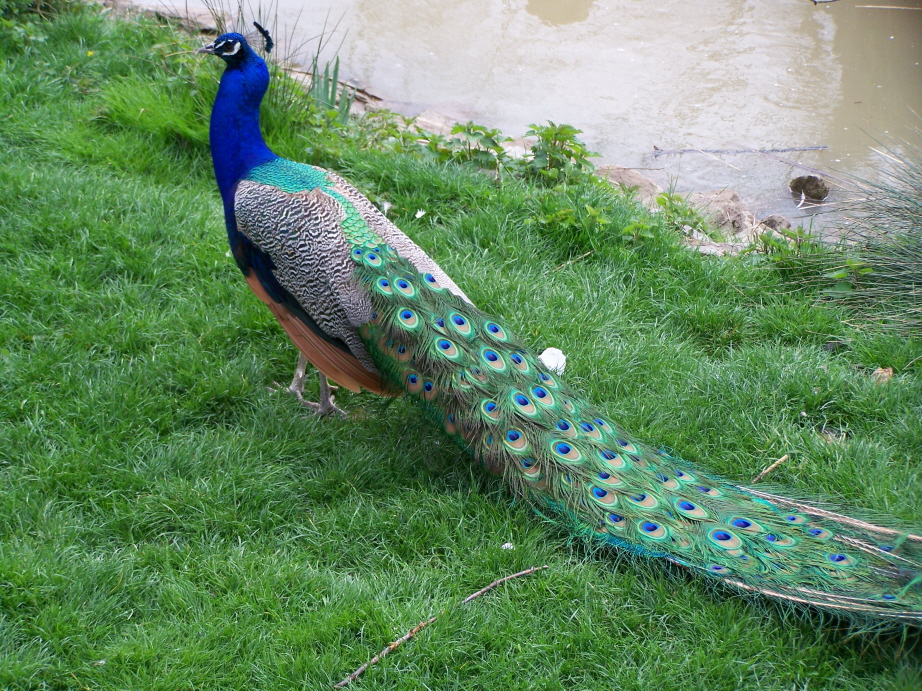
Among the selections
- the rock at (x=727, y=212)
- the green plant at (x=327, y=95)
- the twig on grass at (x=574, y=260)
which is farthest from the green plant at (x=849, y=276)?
the green plant at (x=327, y=95)

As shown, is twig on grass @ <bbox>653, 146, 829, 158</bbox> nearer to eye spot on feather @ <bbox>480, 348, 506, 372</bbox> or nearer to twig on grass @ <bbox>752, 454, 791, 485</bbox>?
twig on grass @ <bbox>752, 454, 791, 485</bbox>

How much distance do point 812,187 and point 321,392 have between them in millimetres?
3982

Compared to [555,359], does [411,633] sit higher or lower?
lower

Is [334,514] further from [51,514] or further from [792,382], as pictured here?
[792,382]

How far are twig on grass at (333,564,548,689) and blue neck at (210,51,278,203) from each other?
1795 millimetres

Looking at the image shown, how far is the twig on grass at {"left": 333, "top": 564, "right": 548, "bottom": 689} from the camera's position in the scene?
2.20 meters

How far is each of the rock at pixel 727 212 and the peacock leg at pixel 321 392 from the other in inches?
109

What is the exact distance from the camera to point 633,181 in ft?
18.0

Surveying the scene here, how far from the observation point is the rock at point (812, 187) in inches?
218

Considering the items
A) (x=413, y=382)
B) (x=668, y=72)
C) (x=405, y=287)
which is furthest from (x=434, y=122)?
(x=413, y=382)

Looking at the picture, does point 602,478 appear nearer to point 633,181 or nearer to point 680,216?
point 680,216

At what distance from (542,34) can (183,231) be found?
5067mm

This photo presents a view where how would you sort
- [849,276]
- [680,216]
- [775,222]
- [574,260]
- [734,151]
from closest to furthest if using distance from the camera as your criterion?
[849,276] → [574,260] → [680,216] → [775,222] → [734,151]

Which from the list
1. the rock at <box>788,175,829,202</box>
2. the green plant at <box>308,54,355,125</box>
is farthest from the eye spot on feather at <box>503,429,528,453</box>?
the rock at <box>788,175,829,202</box>
